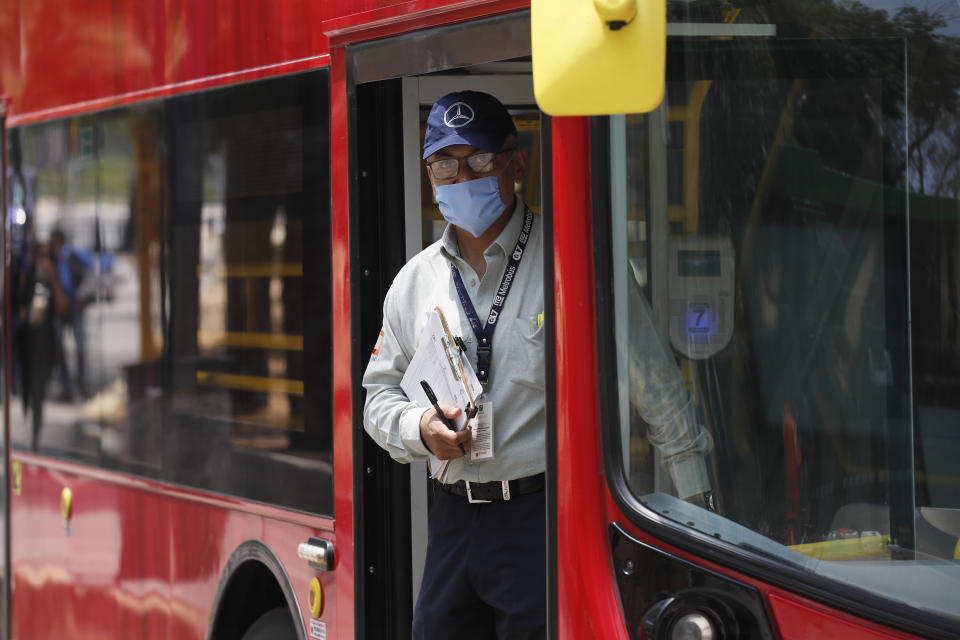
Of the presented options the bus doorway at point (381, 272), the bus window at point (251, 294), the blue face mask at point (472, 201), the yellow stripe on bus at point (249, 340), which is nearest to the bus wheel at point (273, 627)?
the bus window at point (251, 294)

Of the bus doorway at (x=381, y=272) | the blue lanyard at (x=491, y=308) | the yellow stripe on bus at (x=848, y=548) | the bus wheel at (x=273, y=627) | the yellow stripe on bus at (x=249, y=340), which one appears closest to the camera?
the yellow stripe on bus at (x=848, y=548)

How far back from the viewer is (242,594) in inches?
146

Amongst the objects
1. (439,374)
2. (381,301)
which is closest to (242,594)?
(381,301)

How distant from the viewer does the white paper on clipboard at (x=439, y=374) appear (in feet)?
8.61

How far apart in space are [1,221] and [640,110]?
3814mm

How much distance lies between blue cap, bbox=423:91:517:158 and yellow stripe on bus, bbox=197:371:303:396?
99 centimetres

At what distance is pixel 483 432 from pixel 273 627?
1.38 metres

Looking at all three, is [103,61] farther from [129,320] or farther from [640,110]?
[640,110]

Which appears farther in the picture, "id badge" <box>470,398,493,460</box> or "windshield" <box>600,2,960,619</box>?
"id badge" <box>470,398,493,460</box>

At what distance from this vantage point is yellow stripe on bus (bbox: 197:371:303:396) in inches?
137

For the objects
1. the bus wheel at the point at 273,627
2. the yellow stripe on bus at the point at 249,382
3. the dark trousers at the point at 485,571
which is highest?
the yellow stripe on bus at the point at 249,382

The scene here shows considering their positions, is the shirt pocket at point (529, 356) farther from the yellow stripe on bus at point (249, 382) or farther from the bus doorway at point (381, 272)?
the yellow stripe on bus at point (249, 382)

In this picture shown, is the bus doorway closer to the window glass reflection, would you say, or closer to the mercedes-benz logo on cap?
the window glass reflection

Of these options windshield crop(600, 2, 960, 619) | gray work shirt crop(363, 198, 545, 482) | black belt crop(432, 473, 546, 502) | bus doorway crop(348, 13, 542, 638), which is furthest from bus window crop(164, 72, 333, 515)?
windshield crop(600, 2, 960, 619)
